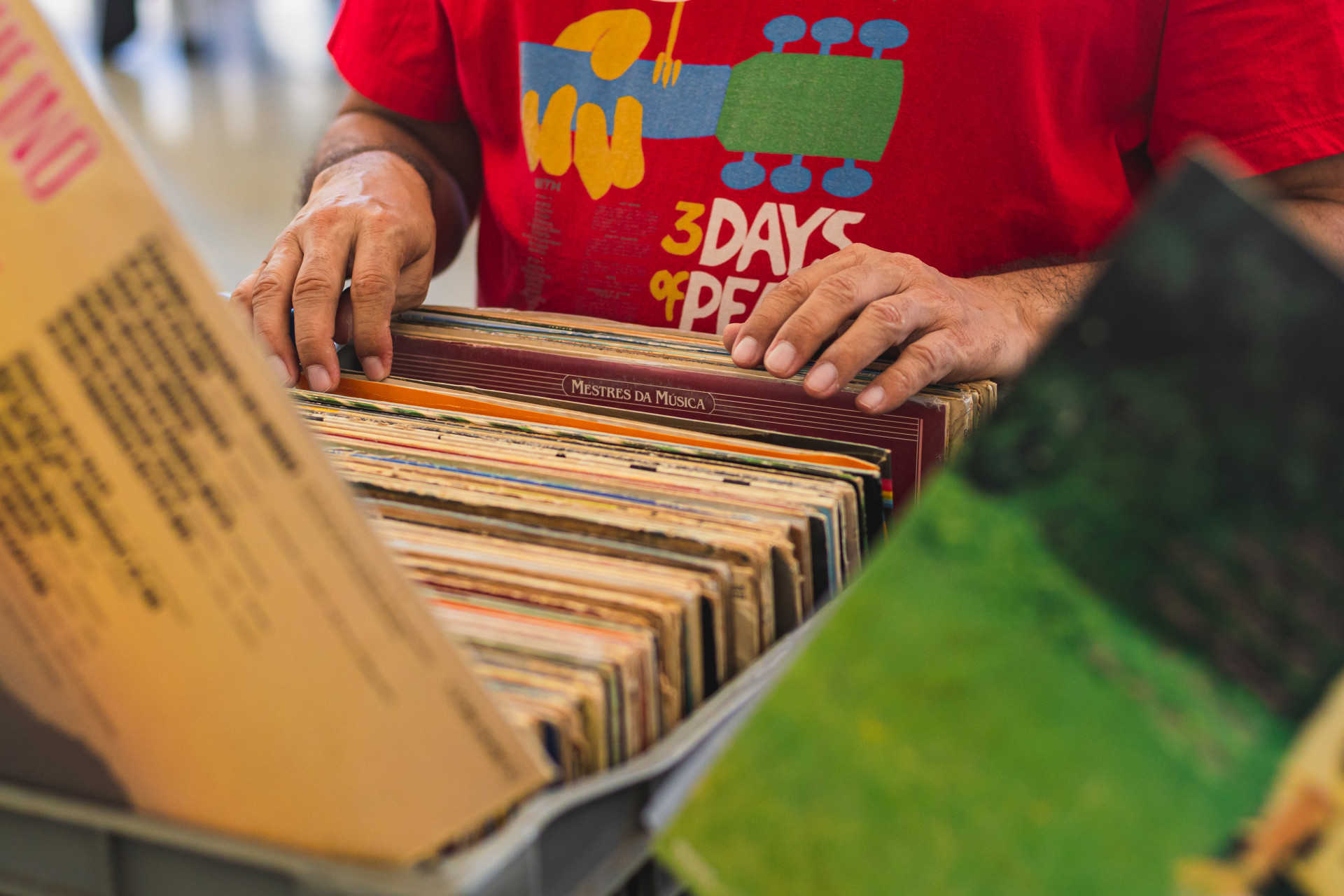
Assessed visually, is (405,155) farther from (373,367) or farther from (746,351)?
(746,351)

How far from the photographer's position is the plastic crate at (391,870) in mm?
382

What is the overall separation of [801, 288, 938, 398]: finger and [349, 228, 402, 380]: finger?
418 millimetres

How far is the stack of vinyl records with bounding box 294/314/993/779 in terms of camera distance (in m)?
0.47

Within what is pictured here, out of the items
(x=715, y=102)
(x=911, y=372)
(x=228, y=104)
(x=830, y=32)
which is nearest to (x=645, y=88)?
(x=715, y=102)

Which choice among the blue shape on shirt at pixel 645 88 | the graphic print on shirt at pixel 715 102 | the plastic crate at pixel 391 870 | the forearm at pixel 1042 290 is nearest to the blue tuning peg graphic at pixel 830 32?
the graphic print on shirt at pixel 715 102

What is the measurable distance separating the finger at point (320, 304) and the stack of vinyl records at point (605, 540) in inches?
6.6

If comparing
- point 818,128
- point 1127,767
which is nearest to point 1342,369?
point 1127,767

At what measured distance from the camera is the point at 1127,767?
0.35 metres

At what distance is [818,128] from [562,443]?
623 millimetres

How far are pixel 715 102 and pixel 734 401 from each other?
53cm

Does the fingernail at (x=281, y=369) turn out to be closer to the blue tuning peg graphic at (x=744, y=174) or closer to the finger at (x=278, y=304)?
the finger at (x=278, y=304)

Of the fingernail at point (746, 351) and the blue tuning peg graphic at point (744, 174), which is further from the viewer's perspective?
the blue tuning peg graphic at point (744, 174)

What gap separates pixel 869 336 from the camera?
0.83 m

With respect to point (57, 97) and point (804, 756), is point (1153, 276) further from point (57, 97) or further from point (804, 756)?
point (57, 97)
